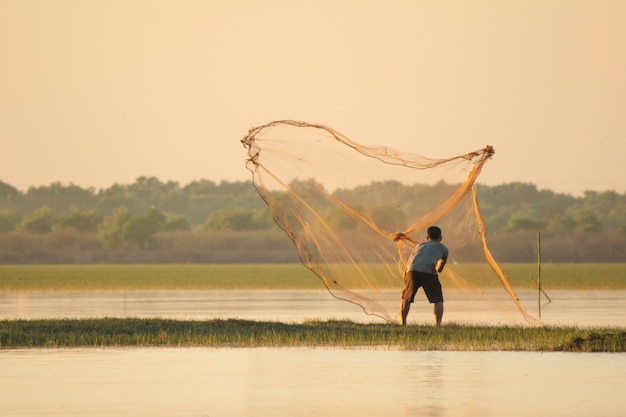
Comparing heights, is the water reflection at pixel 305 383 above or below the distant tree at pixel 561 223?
below

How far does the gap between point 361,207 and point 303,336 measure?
3.45 metres

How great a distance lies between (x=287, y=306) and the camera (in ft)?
112

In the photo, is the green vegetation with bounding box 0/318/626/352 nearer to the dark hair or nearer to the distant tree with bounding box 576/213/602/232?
the dark hair

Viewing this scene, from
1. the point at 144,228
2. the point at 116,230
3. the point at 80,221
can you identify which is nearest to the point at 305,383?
the point at 144,228

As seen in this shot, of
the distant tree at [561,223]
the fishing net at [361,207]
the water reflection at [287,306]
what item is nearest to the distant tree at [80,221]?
the distant tree at [561,223]

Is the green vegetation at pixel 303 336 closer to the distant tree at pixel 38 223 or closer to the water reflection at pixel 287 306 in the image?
the water reflection at pixel 287 306

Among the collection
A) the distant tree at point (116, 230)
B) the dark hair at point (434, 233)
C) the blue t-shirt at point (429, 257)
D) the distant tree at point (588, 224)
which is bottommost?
the blue t-shirt at point (429, 257)

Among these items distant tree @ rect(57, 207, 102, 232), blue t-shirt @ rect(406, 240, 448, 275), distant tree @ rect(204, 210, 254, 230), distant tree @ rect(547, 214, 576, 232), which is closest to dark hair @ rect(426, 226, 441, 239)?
blue t-shirt @ rect(406, 240, 448, 275)

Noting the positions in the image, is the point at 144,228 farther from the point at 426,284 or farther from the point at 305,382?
the point at 305,382

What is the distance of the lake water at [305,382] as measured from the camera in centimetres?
1397

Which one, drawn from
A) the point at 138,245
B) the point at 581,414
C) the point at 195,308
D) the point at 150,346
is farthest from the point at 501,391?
the point at 138,245

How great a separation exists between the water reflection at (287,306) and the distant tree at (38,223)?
12204 centimetres

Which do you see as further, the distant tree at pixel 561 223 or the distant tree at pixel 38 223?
the distant tree at pixel 38 223

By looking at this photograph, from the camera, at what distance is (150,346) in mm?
20797
